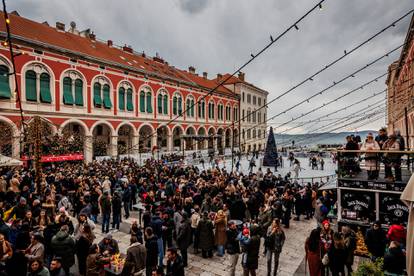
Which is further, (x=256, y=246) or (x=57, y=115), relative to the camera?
(x=57, y=115)

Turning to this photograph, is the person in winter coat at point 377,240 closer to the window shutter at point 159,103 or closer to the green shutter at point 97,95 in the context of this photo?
the green shutter at point 97,95

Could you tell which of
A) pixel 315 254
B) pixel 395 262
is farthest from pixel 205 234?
pixel 395 262

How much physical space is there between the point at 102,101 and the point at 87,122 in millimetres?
3169

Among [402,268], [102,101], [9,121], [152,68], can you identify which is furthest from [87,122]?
[402,268]

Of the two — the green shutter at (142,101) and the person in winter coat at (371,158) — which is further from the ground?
the green shutter at (142,101)

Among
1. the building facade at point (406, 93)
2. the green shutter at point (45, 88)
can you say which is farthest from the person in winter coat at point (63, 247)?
the green shutter at point (45, 88)

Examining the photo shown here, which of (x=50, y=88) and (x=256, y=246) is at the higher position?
(x=50, y=88)

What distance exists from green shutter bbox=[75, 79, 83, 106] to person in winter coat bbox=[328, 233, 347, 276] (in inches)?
1086

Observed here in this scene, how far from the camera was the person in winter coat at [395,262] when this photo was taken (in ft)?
16.4

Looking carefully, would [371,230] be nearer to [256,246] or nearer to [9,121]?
[256,246]

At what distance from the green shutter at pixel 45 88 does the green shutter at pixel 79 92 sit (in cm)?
283

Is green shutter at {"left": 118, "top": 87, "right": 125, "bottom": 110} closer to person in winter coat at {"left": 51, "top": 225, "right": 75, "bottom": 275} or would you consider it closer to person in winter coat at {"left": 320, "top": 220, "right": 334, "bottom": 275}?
person in winter coat at {"left": 51, "top": 225, "right": 75, "bottom": 275}

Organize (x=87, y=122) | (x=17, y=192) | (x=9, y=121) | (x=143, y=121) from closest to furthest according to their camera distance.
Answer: (x=17, y=192)
(x=9, y=121)
(x=87, y=122)
(x=143, y=121)

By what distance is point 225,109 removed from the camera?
50.6 m
